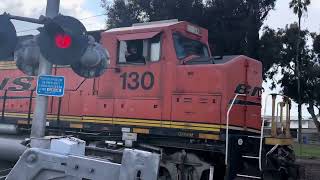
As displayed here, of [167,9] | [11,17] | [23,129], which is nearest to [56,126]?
[23,129]

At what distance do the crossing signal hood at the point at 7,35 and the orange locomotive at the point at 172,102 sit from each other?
19.1ft

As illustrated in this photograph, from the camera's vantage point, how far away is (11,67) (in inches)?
536

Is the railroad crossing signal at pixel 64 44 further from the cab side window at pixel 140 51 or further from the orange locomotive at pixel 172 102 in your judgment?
the cab side window at pixel 140 51

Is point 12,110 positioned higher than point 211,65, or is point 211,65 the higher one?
point 211,65

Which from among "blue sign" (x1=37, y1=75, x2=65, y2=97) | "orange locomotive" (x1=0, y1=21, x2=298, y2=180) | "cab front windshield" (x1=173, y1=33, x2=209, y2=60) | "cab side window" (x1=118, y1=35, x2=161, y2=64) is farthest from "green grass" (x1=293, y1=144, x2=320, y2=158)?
"blue sign" (x1=37, y1=75, x2=65, y2=97)

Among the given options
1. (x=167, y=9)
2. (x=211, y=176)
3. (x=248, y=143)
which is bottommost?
(x=211, y=176)

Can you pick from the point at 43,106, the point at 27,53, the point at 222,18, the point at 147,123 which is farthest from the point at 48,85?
the point at 222,18

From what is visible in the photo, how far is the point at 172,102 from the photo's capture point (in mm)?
11156

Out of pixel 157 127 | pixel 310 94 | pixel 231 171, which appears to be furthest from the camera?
pixel 310 94

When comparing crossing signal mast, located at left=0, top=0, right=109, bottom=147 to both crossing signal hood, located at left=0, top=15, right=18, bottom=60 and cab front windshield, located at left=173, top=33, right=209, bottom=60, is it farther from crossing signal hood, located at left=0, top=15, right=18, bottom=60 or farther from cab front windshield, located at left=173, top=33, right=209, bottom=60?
cab front windshield, located at left=173, top=33, right=209, bottom=60

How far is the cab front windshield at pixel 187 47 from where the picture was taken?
37.8 feet

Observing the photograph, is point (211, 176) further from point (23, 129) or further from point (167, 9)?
point (167, 9)

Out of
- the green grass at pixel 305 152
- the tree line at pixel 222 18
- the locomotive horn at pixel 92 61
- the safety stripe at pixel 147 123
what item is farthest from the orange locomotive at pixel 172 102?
the tree line at pixel 222 18

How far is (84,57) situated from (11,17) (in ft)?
3.18
